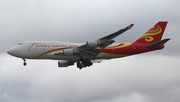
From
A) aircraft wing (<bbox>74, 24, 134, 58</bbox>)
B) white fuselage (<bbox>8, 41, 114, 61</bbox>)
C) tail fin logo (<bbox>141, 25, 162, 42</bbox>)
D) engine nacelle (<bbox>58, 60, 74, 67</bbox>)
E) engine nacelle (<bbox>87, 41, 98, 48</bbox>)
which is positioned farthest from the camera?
engine nacelle (<bbox>58, 60, 74, 67</bbox>)

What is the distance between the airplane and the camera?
217ft

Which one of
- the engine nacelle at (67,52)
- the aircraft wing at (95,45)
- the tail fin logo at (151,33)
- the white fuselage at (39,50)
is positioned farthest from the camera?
the tail fin logo at (151,33)

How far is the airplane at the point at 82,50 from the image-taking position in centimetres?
6619

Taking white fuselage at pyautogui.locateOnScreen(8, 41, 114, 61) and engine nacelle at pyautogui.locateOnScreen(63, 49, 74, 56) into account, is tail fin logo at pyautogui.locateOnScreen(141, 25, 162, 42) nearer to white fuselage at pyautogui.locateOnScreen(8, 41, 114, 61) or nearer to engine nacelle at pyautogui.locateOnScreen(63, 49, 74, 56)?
white fuselage at pyautogui.locateOnScreen(8, 41, 114, 61)

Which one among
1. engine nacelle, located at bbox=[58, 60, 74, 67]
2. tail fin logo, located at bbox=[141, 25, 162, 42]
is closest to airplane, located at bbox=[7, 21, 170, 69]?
tail fin logo, located at bbox=[141, 25, 162, 42]

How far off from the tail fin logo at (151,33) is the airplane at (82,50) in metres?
0.71

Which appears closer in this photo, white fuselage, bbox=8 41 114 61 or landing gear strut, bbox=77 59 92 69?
white fuselage, bbox=8 41 114 61

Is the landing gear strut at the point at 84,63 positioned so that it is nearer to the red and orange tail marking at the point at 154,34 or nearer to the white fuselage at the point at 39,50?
the white fuselage at the point at 39,50

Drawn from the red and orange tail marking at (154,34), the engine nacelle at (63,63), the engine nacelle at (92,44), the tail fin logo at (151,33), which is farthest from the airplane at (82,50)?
the engine nacelle at (63,63)

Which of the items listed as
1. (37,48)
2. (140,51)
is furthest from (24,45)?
(140,51)

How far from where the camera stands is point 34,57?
221 ft

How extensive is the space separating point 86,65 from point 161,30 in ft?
47.5

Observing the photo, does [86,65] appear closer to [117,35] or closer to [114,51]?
[114,51]

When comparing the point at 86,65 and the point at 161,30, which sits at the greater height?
the point at 161,30
